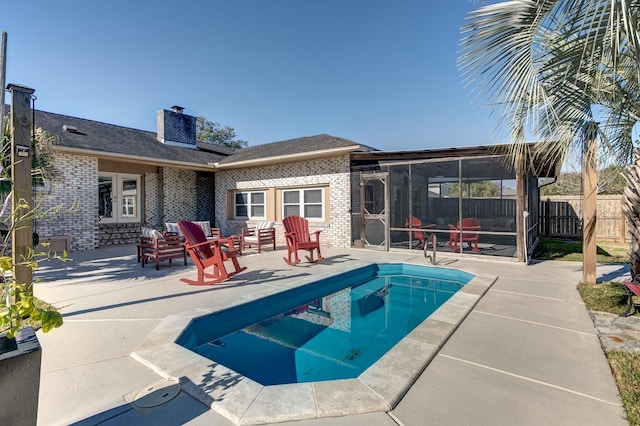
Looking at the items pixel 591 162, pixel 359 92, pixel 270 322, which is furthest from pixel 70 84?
pixel 591 162

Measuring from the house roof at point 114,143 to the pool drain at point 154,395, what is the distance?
31.5 ft

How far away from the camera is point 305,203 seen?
36.7 feet

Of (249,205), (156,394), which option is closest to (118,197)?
(249,205)

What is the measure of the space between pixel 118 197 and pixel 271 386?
475 inches

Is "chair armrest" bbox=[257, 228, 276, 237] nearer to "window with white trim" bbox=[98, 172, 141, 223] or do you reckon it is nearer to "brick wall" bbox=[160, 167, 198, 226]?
"brick wall" bbox=[160, 167, 198, 226]

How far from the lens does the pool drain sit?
7.06 feet

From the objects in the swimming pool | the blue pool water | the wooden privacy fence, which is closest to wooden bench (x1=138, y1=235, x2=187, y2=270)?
the swimming pool

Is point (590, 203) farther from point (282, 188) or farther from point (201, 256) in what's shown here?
point (282, 188)

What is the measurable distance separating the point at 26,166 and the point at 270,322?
11.8 feet

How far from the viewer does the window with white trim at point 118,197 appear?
11453mm

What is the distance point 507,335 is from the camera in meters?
3.36

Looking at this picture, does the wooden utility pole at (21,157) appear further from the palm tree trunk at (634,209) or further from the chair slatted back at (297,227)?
the palm tree trunk at (634,209)

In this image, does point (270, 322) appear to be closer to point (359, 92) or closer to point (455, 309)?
point (455, 309)

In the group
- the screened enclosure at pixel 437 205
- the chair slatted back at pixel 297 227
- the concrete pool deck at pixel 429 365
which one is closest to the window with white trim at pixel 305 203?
the screened enclosure at pixel 437 205
